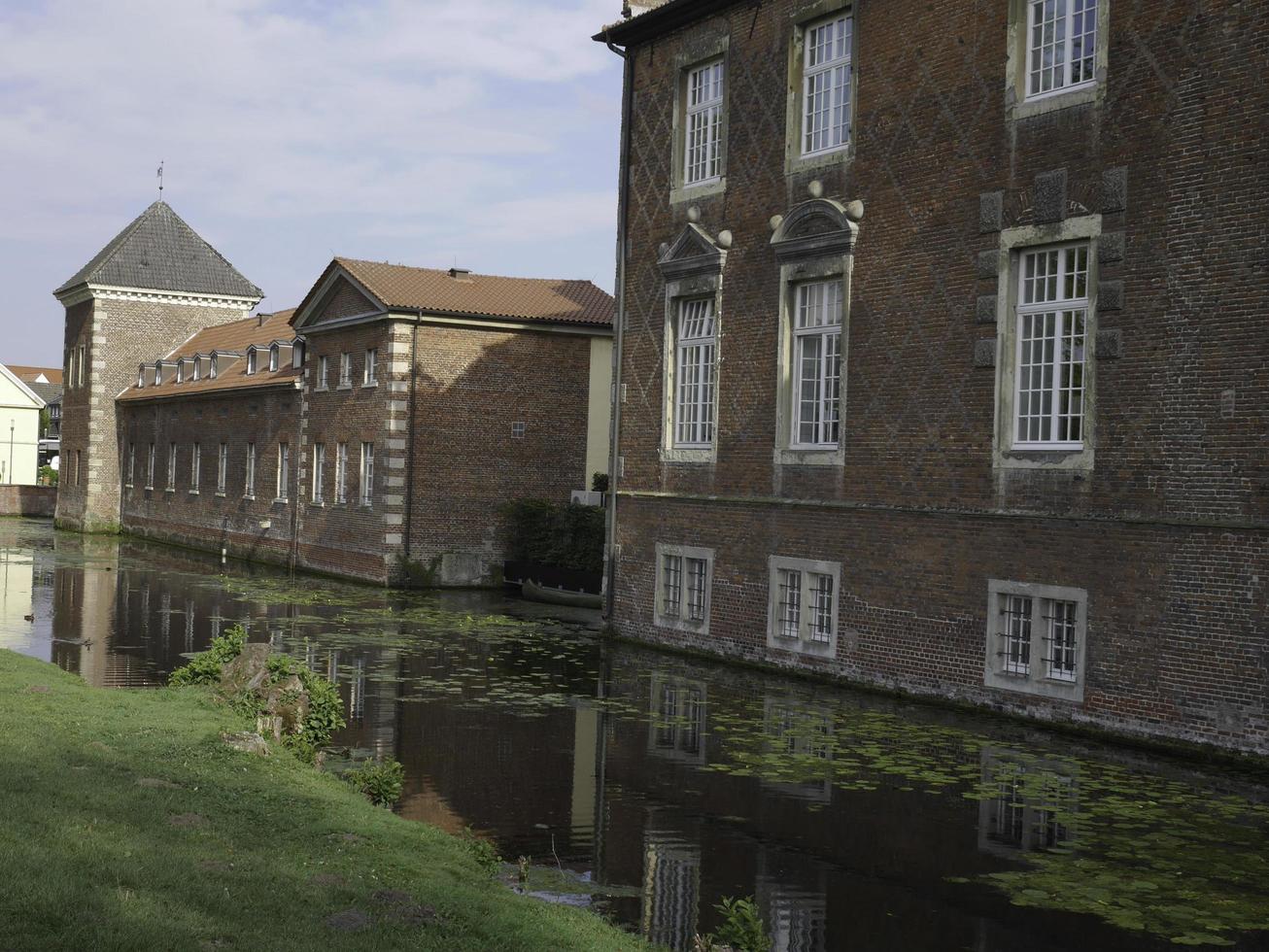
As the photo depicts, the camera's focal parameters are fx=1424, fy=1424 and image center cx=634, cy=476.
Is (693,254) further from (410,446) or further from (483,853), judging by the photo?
(483,853)

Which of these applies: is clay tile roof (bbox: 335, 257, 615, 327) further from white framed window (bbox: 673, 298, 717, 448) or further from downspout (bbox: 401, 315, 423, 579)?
white framed window (bbox: 673, 298, 717, 448)

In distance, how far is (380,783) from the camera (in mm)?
10688

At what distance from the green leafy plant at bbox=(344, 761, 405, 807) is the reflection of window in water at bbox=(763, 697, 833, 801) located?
338 cm

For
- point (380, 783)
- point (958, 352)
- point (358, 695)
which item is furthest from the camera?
point (958, 352)

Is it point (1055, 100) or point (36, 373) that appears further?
point (36, 373)

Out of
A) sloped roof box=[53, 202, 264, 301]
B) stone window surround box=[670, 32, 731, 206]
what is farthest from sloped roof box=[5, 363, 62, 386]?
stone window surround box=[670, 32, 731, 206]

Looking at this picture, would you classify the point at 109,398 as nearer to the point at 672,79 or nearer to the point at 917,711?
the point at 672,79

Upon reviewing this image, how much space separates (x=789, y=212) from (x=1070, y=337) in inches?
218

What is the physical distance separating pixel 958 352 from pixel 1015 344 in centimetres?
86

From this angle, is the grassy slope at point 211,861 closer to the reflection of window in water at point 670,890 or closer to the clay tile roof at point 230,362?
the reflection of window in water at point 670,890

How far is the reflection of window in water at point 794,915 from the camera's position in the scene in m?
7.96

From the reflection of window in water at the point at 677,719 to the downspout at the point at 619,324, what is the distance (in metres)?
4.55

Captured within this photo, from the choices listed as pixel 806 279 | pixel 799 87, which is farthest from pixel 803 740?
pixel 799 87

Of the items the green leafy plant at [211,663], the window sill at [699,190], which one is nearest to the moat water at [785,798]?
the green leafy plant at [211,663]
